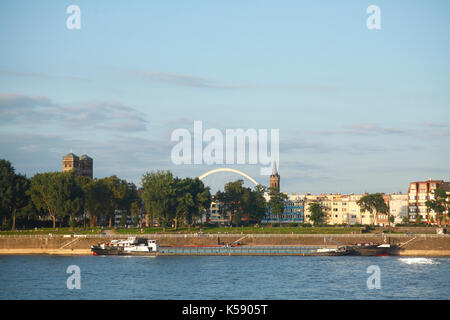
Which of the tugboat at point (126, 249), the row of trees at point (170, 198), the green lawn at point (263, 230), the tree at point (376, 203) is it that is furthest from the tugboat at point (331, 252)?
the tree at point (376, 203)

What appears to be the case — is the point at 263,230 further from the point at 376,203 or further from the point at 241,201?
the point at 376,203

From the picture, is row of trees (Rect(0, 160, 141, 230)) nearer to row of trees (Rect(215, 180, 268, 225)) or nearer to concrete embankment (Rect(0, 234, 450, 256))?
concrete embankment (Rect(0, 234, 450, 256))

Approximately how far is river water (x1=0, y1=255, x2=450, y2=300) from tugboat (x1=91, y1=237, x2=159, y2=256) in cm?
834

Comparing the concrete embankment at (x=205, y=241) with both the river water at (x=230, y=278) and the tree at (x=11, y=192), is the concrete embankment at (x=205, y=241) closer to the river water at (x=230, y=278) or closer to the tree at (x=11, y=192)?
the river water at (x=230, y=278)

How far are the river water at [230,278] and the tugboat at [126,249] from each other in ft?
27.4

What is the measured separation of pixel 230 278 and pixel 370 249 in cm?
4480

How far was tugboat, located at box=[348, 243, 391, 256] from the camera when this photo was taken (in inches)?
4537

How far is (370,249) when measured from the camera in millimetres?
115688

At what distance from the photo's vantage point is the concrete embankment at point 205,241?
120000 mm

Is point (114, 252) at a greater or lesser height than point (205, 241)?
lesser

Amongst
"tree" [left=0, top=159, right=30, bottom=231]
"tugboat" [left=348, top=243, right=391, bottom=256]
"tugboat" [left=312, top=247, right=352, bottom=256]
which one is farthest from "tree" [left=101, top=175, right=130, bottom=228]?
"tugboat" [left=348, top=243, right=391, bottom=256]

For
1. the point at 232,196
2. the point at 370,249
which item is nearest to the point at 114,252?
the point at 370,249
